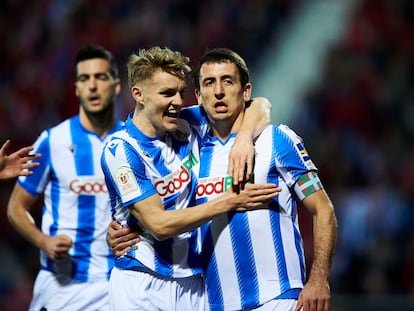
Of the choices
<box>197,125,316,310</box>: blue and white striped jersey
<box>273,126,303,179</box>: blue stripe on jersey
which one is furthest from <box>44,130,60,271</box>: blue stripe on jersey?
<box>273,126,303,179</box>: blue stripe on jersey

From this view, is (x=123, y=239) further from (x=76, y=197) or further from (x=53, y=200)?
(x=53, y=200)

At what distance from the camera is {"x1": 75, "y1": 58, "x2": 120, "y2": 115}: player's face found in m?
6.02

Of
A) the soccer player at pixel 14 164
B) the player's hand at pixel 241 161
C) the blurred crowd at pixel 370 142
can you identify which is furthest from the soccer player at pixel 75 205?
the blurred crowd at pixel 370 142

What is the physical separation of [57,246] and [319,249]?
188 centimetres

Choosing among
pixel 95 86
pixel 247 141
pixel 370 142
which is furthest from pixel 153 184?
pixel 370 142

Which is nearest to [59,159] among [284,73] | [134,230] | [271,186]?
[134,230]

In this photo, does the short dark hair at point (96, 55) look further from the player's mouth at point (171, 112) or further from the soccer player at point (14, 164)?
the player's mouth at point (171, 112)

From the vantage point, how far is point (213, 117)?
4895 millimetres

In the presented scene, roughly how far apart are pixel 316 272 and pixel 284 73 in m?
7.49

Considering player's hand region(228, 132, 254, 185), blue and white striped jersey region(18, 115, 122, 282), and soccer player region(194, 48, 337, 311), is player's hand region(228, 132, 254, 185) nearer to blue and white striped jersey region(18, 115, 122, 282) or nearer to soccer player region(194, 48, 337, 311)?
soccer player region(194, 48, 337, 311)

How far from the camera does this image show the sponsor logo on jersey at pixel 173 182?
4.87 m

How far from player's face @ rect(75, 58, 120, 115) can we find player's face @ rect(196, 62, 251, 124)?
1.31 m

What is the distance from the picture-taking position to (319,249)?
4.60 metres

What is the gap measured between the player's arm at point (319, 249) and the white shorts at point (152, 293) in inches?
26.1
